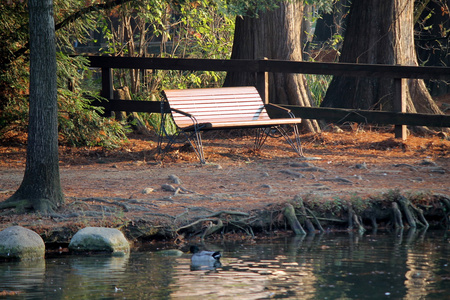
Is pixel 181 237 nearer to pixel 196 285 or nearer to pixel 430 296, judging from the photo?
pixel 196 285

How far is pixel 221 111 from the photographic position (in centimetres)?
1103

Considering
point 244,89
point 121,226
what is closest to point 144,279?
point 121,226

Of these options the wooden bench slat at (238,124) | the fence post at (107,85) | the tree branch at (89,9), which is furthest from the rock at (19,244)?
the fence post at (107,85)

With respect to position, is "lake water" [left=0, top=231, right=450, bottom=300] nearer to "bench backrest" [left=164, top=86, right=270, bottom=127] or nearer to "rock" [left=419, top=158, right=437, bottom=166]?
"rock" [left=419, top=158, right=437, bottom=166]

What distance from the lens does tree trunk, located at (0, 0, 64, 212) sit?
738cm

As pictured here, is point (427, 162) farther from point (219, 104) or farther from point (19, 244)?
point (19, 244)

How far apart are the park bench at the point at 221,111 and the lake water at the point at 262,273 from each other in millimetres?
3300

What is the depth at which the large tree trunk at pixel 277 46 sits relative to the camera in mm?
12922

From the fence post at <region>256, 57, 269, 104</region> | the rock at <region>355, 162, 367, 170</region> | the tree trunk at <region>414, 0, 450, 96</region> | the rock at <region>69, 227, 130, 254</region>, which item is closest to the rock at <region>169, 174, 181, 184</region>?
the rock at <region>69, 227, 130, 254</region>

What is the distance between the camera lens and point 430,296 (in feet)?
17.0

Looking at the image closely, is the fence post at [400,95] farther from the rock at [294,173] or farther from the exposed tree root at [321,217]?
the exposed tree root at [321,217]

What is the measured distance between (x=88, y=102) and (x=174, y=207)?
201 inches

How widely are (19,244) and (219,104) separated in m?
5.20

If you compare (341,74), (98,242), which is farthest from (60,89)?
(98,242)
